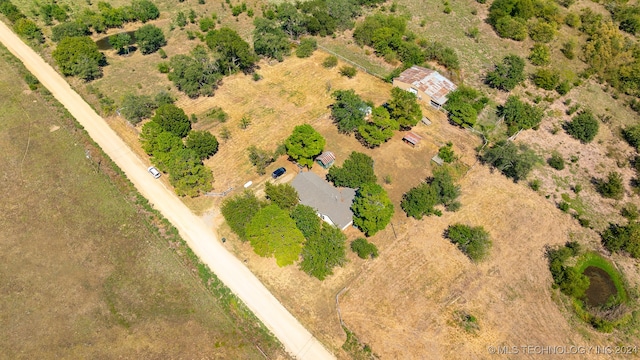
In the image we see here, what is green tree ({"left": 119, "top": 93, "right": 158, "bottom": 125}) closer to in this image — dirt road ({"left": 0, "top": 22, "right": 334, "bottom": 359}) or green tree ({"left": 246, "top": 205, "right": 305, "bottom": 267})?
dirt road ({"left": 0, "top": 22, "right": 334, "bottom": 359})

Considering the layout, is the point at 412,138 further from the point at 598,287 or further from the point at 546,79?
the point at 598,287

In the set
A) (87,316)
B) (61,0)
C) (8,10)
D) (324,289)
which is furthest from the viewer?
(61,0)

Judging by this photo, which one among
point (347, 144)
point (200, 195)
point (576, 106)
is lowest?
point (200, 195)

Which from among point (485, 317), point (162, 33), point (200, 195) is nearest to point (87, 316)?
point (200, 195)

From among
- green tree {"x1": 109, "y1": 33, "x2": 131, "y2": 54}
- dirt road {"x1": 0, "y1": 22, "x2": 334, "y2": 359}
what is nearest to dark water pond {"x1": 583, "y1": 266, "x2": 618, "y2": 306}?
dirt road {"x1": 0, "y1": 22, "x2": 334, "y2": 359}

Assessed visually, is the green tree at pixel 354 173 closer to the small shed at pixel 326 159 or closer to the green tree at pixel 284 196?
the small shed at pixel 326 159

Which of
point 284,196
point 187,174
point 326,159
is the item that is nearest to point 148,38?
point 187,174

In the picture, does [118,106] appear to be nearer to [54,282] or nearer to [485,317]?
[54,282]
